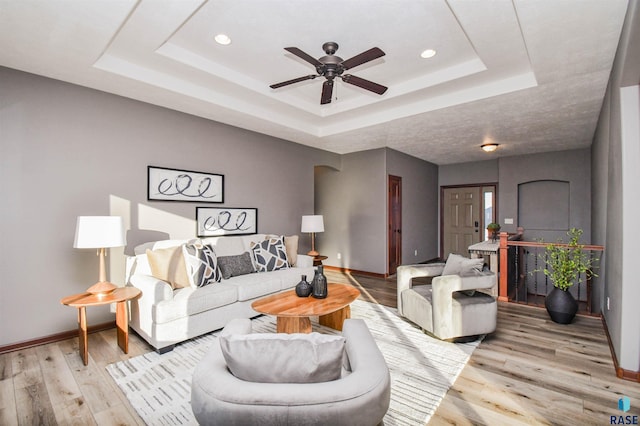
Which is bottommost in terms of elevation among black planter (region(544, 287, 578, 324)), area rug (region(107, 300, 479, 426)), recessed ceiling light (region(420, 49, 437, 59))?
Result: area rug (region(107, 300, 479, 426))

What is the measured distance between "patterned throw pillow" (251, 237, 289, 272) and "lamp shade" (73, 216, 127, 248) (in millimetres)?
1739

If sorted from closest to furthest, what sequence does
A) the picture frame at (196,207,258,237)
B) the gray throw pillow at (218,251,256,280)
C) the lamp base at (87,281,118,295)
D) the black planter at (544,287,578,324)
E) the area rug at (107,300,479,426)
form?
the area rug at (107,300,479,426) < the lamp base at (87,281,118,295) < the black planter at (544,287,578,324) < the gray throw pillow at (218,251,256,280) < the picture frame at (196,207,258,237)

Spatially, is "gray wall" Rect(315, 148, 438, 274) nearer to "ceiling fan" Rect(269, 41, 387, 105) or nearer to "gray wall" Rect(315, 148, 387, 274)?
"gray wall" Rect(315, 148, 387, 274)

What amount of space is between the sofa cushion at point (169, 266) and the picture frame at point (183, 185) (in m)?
0.96

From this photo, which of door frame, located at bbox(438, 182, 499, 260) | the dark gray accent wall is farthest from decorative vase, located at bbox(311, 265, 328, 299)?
door frame, located at bbox(438, 182, 499, 260)

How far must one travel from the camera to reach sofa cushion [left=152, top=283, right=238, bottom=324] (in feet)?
9.18

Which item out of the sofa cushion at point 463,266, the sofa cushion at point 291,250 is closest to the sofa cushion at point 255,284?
the sofa cushion at point 291,250

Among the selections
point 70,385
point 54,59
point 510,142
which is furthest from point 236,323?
point 510,142

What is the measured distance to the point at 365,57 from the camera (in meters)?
2.40

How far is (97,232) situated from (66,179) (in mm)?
1012

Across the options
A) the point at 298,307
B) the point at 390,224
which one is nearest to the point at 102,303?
the point at 298,307

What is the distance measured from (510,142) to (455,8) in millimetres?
4486

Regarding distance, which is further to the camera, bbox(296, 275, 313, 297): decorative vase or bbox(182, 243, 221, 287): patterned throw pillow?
bbox(182, 243, 221, 287): patterned throw pillow
